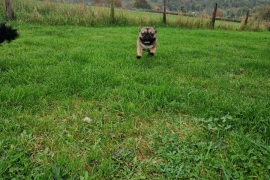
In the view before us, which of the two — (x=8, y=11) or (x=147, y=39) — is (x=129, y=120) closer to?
(x=147, y=39)

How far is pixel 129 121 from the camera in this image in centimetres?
279

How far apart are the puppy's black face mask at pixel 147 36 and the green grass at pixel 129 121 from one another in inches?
33.3

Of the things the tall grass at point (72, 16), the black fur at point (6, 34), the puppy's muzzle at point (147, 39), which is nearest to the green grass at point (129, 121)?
the black fur at point (6, 34)

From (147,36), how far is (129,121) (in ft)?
10.9

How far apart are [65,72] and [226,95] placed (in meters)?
3.03

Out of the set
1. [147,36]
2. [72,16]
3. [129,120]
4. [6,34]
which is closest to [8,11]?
[72,16]

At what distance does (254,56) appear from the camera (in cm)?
694

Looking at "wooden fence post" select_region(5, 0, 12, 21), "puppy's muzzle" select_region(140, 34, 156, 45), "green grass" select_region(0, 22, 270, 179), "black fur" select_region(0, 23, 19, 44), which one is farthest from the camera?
"wooden fence post" select_region(5, 0, 12, 21)

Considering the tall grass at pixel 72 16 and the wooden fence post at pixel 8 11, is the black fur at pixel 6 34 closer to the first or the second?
the tall grass at pixel 72 16

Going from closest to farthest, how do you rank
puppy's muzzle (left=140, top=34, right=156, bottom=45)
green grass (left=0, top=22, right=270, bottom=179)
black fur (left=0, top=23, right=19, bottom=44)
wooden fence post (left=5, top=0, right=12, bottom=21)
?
green grass (left=0, top=22, right=270, bottom=179), black fur (left=0, top=23, right=19, bottom=44), puppy's muzzle (left=140, top=34, right=156, bottom=45), wooden fence post (left=5, top=0, right=12, bottom=21)

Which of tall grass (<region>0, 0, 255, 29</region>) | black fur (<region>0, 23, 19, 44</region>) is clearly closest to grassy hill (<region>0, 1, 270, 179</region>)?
black fur (<region>0, 23, 19, 44</region>)

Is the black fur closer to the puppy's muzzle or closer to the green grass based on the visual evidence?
the green grass

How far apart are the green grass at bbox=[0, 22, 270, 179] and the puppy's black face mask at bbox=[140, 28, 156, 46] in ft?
Answer: 2.78

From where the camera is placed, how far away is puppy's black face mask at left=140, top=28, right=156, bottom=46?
5.57m
